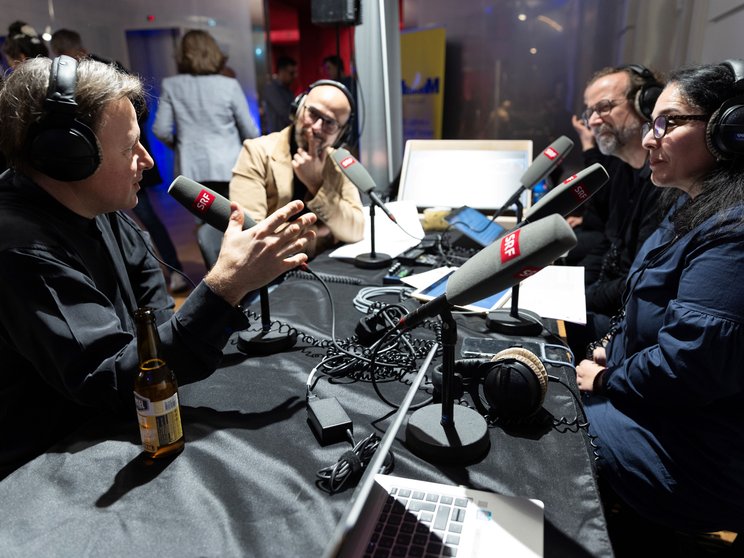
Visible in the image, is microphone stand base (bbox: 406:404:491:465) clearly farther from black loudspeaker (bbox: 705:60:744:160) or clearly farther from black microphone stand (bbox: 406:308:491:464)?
black loudspeaker (bbox: 705:60:744:160)

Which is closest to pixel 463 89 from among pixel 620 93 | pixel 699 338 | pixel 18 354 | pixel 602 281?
pixel 620 93

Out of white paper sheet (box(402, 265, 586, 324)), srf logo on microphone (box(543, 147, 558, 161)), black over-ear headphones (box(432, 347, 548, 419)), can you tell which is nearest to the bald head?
white paper sheet (box(402, 265, 586, 324))

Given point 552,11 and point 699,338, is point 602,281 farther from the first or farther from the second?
point 552,11

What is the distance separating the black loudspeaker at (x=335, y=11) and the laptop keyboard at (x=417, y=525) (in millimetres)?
2837

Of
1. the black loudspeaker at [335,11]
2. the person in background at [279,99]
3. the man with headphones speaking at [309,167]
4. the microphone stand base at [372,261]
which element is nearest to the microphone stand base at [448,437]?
the microphone stand base at [372,261]

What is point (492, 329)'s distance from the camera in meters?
1.34

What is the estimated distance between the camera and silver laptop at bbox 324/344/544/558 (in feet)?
2.09

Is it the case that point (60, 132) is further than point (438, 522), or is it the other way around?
point (60, 132)

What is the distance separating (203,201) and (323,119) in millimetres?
1121

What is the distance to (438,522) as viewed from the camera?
0.68 meters

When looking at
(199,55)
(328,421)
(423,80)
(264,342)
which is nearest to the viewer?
(328,421)

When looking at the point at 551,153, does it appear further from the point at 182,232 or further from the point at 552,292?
the point at 182,232

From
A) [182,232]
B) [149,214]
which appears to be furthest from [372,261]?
[182,232]

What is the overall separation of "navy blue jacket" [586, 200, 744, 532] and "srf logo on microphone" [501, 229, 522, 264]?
573mm
